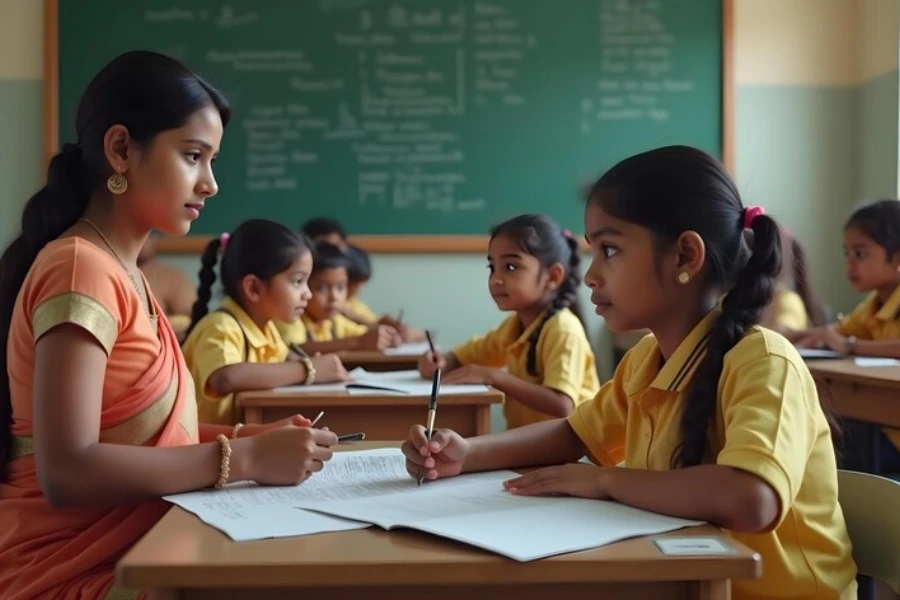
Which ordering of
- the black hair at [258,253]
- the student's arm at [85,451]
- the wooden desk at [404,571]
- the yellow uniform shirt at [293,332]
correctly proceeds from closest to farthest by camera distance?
the wooden desk at [404,571]
the student's arm at [85,451]
the black hair at [258,253]
the yellow uniform shirt at [293,332]

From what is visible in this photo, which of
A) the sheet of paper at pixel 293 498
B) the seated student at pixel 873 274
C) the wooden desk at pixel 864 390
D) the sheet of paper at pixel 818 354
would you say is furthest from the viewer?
the seated student at pixel 873 274

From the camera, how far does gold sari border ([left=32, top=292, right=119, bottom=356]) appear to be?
1.10 metres

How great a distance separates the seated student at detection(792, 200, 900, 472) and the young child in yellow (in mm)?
1989

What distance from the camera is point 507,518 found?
97 centimetres

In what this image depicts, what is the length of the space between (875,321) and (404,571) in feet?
9.54

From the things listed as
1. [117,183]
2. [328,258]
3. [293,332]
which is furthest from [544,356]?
[117,183]

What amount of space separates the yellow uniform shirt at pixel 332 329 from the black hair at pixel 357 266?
0.25 m

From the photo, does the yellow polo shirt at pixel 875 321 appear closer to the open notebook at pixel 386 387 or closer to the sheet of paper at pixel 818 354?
the sheet of paper at pixel 818 354

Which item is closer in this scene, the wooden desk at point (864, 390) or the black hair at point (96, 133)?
the black hair at point (96, 133)

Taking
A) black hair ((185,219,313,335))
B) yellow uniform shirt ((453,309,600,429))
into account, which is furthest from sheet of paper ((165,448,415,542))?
black hair ((185,219,313,335))

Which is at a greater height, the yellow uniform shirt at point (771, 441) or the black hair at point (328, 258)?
the black hair at point (328, 258)

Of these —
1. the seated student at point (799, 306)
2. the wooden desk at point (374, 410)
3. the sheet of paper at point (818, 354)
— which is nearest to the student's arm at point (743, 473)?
the wooden desk at point (374, 410)

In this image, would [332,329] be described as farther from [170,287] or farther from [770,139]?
[770,139]

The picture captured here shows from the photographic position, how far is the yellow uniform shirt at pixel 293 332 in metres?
3.58
